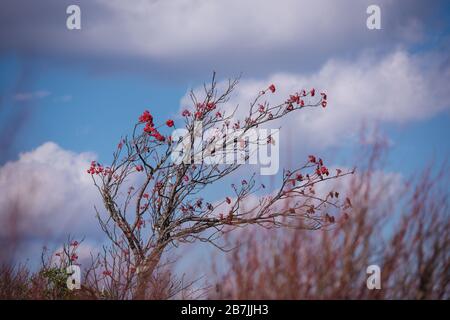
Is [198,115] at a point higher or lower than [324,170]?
higher

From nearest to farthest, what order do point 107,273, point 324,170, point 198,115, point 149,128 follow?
1. point 107,273
2. point 324,170
3. point 149,128
4. point 198,115

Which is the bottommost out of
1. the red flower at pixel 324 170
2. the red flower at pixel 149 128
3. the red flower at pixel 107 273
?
the red flower at pixel 107 273

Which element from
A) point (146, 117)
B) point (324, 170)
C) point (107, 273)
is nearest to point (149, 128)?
point (146, 117)

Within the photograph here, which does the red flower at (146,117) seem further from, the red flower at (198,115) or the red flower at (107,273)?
the red flower at (107,273)

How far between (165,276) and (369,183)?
62.2 inches

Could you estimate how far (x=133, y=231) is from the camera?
5.57 metres

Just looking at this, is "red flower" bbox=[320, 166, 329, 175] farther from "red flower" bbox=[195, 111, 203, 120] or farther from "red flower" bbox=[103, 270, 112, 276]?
"red flower" bbox=[103, 270, 112, 276]

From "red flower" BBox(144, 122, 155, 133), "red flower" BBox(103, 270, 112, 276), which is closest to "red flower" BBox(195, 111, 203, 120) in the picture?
"red flower" BBox(144, 122, 155, 133)

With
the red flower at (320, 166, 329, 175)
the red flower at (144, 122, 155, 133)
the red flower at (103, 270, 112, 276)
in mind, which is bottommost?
the red flower at (103, 270, 112, 276)

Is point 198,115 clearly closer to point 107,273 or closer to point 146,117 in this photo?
point 146,117

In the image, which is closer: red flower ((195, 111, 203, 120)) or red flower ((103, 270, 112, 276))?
red flower ((103, 270, 112, 276))

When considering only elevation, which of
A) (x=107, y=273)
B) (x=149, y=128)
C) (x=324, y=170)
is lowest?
(x=107, y=273)

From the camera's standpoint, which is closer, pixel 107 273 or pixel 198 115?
pixel 107 273

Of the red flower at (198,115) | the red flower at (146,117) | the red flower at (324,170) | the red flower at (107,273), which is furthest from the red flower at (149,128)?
the red flower at (324,170)
